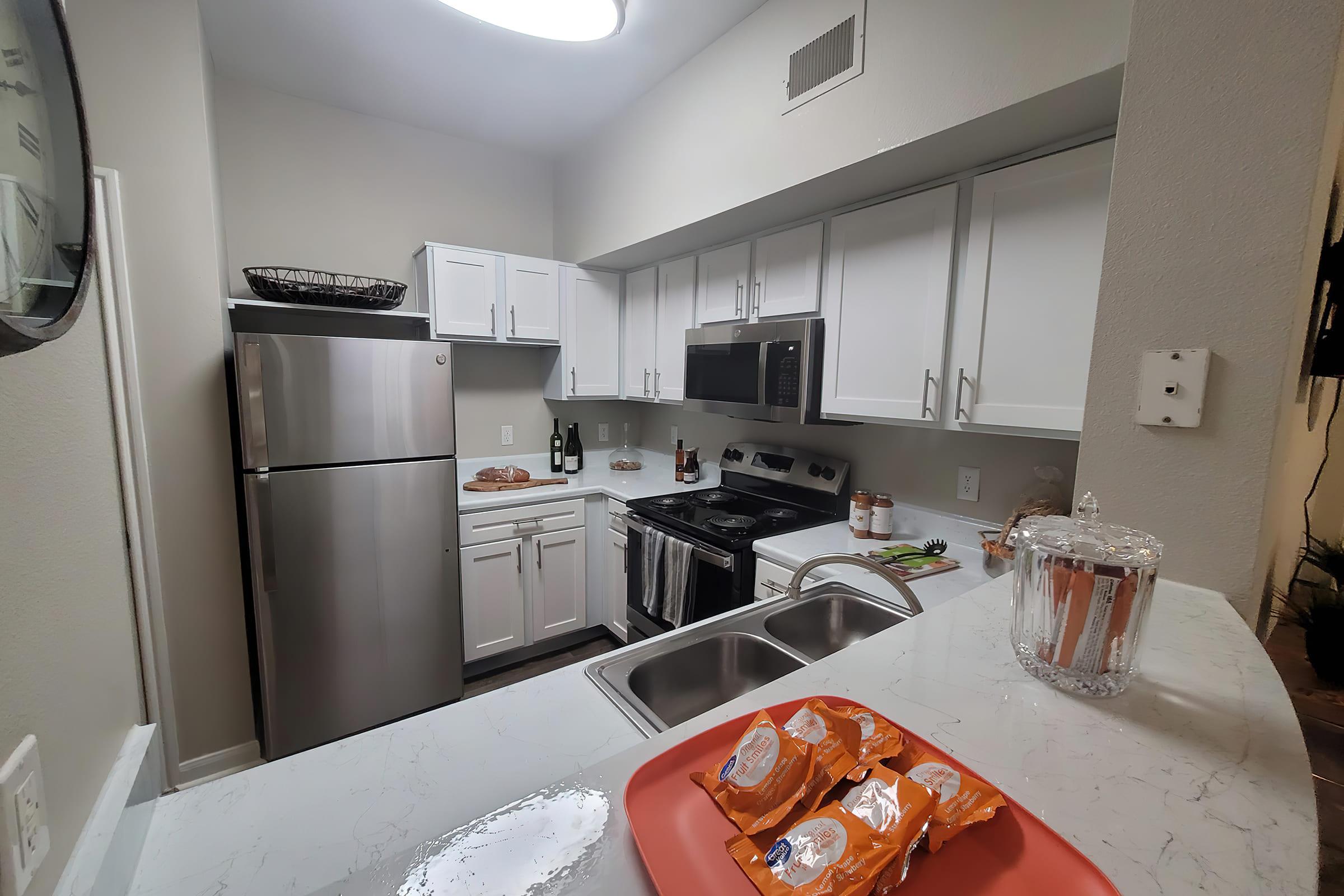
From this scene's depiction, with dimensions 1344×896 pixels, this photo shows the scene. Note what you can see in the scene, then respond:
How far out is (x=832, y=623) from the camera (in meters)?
1.49

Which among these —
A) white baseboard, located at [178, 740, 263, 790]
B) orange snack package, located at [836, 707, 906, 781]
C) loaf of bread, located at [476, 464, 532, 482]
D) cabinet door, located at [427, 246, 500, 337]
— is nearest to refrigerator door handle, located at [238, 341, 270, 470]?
cabinet door, located at [427, 246, 500, 337]

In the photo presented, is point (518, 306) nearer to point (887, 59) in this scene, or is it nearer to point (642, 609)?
point (642, 609)

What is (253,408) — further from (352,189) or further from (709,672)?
(709,672)

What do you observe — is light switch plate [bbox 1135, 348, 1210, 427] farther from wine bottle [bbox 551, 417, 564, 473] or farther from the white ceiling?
wine bottle [bbox 551, 417, 564, 473]

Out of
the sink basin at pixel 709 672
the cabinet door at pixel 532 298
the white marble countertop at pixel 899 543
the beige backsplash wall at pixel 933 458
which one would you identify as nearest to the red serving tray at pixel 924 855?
the sink basin at pixel 709 672

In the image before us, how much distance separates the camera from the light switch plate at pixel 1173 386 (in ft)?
2.68

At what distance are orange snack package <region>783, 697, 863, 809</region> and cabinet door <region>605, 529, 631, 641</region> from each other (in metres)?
2.03

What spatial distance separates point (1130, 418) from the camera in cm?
89

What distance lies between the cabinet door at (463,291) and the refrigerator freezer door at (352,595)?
781 mm

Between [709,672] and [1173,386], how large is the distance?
100 centimetres

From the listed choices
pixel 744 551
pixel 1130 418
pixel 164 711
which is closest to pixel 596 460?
pixel 744 551

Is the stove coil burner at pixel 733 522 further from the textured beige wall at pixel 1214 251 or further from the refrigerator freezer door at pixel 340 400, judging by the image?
the textured beige wall at pixel 1214 251

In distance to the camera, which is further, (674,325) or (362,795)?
(674,325)

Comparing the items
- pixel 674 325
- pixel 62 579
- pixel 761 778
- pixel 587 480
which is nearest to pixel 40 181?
pixel 62 579
